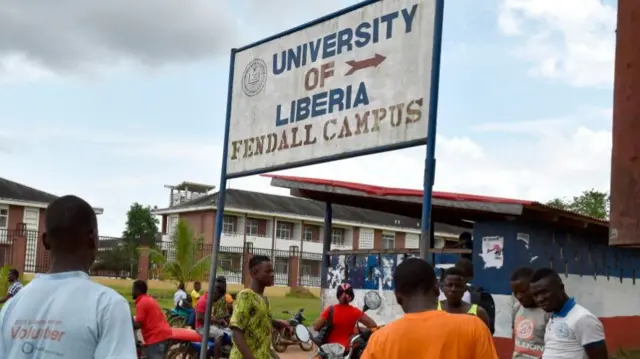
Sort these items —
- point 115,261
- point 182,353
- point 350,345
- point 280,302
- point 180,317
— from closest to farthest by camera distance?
1. point 350,345
2. point 182,353
3. point 180,317
4. point 280,302
5. point 115,261

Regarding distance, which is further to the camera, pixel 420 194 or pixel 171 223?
pixel 171 223

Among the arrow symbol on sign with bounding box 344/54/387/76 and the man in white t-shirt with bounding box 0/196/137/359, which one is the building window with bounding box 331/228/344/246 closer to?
the arrow symbol on sign with bounding box 344/54/387/76

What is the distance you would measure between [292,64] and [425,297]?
517cm

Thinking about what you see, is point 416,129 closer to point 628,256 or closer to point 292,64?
point 292,64

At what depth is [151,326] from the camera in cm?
1081

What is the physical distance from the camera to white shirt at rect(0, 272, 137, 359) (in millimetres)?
2709

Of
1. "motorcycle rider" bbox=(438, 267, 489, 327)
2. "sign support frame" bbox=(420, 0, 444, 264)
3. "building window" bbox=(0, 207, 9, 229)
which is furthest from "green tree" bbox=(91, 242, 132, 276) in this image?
"motorcycle rider" bbox=(438, 267, 489, 327)

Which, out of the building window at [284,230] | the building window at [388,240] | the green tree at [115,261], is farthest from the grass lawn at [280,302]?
the building window at [388,240]

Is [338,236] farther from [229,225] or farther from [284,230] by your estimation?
[229,225]

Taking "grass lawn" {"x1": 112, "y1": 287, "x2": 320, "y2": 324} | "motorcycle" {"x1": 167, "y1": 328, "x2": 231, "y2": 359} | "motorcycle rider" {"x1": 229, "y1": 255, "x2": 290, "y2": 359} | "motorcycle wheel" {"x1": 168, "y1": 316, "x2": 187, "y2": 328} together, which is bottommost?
"grass lawn" {"x1": 112, "y1": 287, "x2": 320, "y2": 324}

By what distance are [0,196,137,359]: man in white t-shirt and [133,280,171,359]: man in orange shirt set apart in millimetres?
7992

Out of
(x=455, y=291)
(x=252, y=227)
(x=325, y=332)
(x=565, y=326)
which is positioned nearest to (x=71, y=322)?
(x=565, y=326)

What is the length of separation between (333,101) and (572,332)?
3.46 metres

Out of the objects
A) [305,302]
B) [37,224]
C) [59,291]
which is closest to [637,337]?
[59,291]
